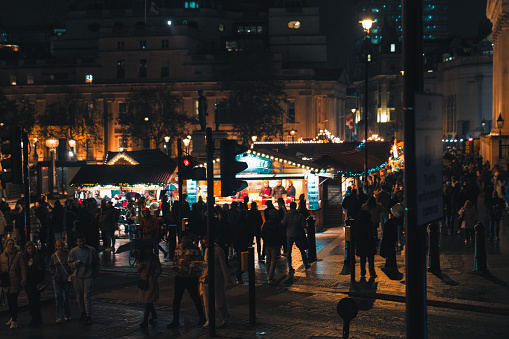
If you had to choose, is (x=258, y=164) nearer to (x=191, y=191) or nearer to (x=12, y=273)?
(x=191, y=191)

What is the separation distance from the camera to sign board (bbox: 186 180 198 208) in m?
30.2

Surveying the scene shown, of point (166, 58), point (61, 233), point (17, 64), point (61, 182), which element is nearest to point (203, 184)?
point (61, 233)

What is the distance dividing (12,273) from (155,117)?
71.7m

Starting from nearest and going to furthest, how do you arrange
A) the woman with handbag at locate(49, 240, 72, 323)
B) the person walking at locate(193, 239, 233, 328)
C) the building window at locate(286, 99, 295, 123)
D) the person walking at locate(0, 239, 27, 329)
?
the person walking at locate(193, 239, 233, 328) → the person walking at locate(0, 239, 27, 329) → the woman with handbag at locate(49, 240, 72, 323) → the building window at locate(286, 99, 295, 123)

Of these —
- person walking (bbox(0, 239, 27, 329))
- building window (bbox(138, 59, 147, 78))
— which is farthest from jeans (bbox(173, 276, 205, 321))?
building window (bbox(138, 59, 147, 78))

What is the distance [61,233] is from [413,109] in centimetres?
1898

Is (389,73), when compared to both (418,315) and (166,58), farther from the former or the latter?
(418,315)

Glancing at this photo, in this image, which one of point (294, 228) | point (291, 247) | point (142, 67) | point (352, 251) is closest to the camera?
point (352, 251)

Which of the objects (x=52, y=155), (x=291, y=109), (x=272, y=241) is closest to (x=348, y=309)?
(x=272, y=241)

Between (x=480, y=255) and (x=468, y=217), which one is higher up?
(x=468, y=217)

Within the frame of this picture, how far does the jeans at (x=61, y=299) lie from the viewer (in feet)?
46.0

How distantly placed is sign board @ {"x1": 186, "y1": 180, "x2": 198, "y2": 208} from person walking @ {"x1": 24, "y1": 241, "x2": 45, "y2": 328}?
638 inches

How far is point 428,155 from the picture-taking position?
689 centimetres

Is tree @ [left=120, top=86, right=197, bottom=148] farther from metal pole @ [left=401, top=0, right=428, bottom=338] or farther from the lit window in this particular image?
metal pole @ [left=401, top=0, right=428, bottom=338]
